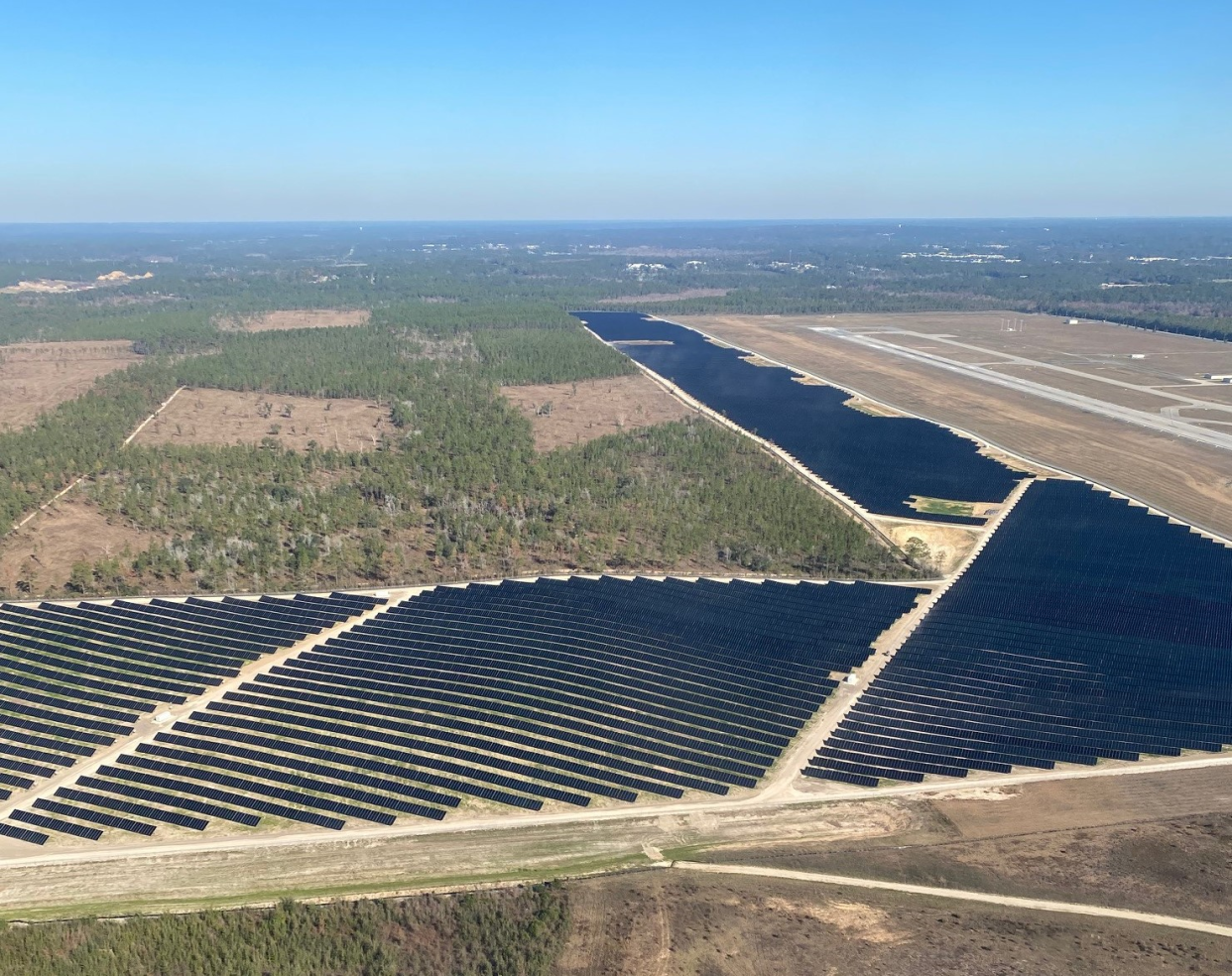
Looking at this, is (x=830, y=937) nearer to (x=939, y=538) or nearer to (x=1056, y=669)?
(x=1056, y=669)

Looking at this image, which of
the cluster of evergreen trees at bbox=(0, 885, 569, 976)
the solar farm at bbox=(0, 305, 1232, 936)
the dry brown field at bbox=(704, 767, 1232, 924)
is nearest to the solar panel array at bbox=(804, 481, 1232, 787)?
the solar farm at bbox=(0, 305, 1232, 936)

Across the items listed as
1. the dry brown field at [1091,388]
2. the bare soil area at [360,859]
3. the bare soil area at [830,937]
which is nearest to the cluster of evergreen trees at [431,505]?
the bare soil area at [360,859]

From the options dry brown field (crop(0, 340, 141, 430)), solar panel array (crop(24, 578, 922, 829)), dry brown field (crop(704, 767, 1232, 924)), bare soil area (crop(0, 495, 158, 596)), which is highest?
dry brown field (crop(0, 340, 141, 430))

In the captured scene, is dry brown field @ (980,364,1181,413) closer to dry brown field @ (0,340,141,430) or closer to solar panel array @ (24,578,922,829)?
solar panel array @ (24,578,922,829)

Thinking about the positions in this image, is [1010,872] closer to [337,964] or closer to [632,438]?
[337,964]

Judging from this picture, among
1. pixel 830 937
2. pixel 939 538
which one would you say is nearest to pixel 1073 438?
pixel 939 538
